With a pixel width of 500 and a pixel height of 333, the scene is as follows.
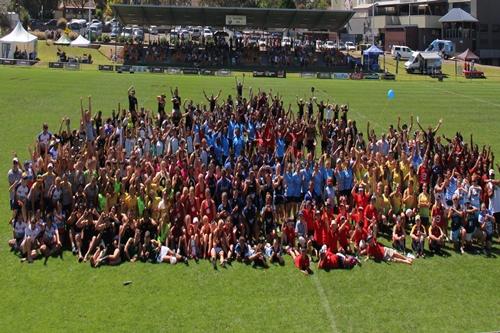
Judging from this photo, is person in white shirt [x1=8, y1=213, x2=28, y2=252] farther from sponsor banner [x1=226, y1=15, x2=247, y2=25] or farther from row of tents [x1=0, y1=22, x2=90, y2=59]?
sponsor banner [x1=226, y1=15, x2=247, y2=25]

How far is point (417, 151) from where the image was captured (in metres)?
16.9

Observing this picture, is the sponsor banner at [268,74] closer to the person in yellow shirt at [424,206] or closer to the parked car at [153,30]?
the person in yellow shirt at [424,206]

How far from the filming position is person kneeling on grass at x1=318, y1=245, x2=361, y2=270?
1283 centimetres

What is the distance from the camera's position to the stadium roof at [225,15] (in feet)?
198

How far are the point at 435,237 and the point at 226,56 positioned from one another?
1848 inches

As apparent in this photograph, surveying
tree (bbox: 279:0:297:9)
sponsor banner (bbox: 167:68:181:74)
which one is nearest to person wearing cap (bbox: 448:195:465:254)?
sponsor banner (bbox: 167:68:181:74)

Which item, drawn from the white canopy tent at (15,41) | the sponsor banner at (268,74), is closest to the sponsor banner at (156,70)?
the sponsor banner at (268,74)

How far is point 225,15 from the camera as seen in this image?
→ 61438 mm

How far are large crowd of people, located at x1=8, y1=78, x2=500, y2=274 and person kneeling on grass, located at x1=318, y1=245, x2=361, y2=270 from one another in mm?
20

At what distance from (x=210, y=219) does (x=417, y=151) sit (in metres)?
6.46

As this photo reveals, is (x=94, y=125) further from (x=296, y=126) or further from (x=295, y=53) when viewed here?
(x=295, y=53)

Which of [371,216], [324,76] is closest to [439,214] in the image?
[371,216]

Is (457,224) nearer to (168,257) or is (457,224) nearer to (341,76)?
(168,257)

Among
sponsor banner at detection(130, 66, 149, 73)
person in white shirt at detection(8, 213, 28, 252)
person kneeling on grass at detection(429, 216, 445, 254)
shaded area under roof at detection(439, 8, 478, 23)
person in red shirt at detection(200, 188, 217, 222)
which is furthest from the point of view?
shaded area under roof at detection(439, 8, 478, 23)
